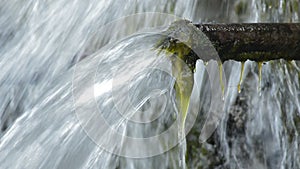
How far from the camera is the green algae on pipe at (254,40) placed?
1.67 meters

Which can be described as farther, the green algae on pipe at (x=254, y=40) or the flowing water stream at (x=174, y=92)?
the flowing water stream at (x=174, y=92)

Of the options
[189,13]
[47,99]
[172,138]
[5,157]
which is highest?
[189,13]

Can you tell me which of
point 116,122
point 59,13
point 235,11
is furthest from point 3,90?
point 235,11

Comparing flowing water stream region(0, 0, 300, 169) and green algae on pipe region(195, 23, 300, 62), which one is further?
flowing water stream region(0, 0, 300, 169)

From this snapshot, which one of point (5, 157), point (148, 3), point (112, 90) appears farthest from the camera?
point (148, 3)

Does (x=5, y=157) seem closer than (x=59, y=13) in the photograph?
Yes

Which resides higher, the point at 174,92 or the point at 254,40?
the point at 254,40

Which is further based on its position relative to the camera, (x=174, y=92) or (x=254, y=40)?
(x=174, y=92)

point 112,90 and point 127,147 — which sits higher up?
point 112,90

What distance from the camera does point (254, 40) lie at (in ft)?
5.66

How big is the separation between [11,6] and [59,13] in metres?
0.48

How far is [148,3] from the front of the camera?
3.38 m

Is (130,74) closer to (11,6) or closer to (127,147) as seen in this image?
(127,147)

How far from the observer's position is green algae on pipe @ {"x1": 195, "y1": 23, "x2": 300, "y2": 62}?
1673mm
